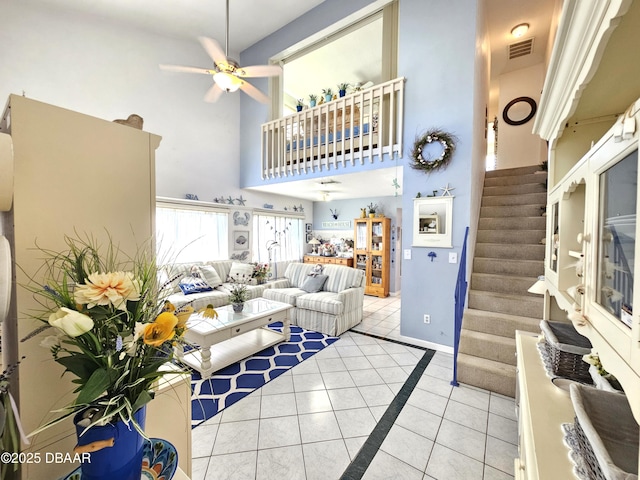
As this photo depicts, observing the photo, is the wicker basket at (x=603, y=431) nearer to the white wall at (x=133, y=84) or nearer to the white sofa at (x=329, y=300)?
the white sofa at (x=329, y=300)

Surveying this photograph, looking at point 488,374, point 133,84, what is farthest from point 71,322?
point 133,84

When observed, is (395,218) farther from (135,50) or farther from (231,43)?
(135,50)

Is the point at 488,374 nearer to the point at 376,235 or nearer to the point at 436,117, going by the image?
the point at 436,117

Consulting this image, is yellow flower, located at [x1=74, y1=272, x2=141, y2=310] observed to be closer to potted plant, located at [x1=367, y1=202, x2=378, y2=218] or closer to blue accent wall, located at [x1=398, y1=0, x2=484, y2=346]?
blue accent wall, located at [x1=398, y1=0, x2=484, y2=346]

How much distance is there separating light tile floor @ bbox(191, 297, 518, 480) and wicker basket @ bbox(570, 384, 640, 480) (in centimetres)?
107

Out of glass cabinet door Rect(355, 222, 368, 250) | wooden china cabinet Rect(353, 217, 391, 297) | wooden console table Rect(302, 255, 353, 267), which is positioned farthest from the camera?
wooden console table Rect(302, 255, 353, 267)

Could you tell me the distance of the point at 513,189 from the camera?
13.0 ft

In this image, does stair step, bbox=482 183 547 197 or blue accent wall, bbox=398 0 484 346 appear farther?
stair step, bbox=482 183 547 197

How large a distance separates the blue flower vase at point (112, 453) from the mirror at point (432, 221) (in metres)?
3.09

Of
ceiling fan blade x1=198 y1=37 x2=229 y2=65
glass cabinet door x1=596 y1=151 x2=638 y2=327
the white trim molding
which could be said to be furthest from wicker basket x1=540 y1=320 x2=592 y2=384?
ceiling fan blade x1=198 y1=37 x2=229 y2=65

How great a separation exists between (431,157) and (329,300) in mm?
2220

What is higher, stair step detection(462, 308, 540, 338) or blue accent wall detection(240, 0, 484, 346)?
blue accent wall detection(240, 0, 484, 346)

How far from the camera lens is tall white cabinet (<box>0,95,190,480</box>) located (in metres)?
0.78

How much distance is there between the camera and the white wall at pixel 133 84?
120 inches
